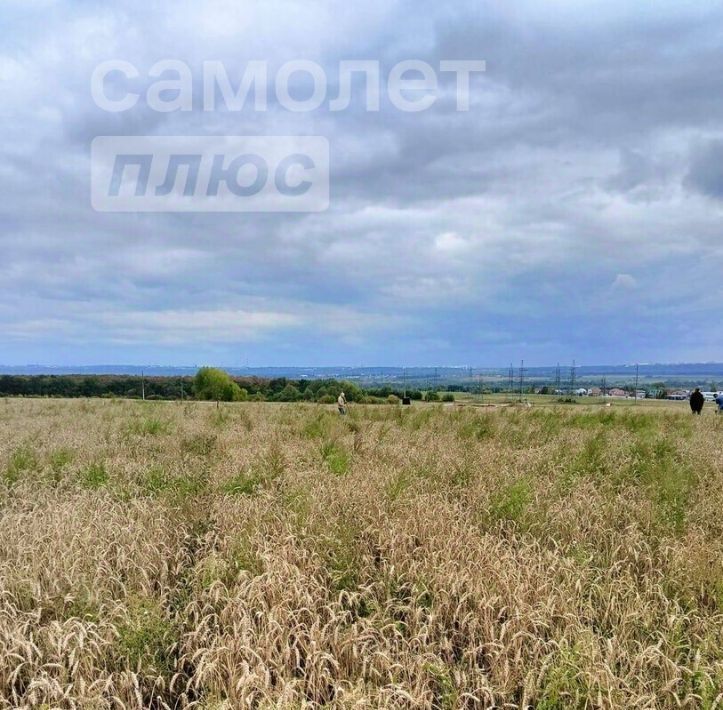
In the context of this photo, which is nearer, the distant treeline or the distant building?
the distant treeline

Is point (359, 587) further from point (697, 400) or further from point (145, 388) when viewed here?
point (145, 388)

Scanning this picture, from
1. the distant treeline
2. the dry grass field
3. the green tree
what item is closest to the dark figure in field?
the dry grass field

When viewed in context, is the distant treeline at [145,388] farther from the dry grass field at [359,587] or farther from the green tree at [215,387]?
the dry grass field at [359,587]

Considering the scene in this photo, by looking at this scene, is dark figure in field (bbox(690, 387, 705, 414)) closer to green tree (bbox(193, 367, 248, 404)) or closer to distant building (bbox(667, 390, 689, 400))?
distant building (bbox(667, 390, 689, 400))

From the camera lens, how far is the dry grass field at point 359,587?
10.1 feet

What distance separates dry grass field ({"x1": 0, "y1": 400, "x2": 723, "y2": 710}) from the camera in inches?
121

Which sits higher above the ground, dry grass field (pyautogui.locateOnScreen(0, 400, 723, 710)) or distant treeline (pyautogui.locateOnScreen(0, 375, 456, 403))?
dry grass field (pyautogui.locateOnScreen(0, 400, 723, 710))

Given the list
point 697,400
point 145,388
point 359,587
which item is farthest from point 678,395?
point 359,587

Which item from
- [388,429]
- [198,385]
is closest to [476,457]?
[388,429]

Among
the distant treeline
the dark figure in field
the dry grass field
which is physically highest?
the dark figure in field

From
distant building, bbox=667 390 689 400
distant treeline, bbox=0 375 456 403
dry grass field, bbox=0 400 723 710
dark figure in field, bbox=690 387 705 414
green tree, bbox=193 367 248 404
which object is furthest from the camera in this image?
distant building, bbox=667 390 689 400

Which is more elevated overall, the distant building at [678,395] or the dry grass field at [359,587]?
the dry grass field at [359,587]

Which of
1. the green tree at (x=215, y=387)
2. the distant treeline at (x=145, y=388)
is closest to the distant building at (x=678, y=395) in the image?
the distant treeline at (x=145, y=388)

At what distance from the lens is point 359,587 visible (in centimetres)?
391
